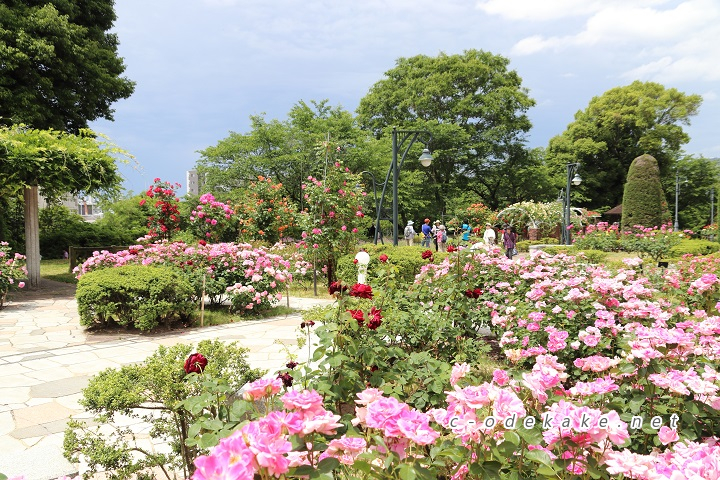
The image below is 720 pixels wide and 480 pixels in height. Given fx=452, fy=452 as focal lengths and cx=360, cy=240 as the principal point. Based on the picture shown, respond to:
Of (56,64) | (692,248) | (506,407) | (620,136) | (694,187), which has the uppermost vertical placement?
(620,136)

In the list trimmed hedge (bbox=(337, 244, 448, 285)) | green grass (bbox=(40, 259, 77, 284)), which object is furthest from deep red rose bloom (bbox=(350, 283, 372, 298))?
green grass (bbox=(40, 259, 77, 284))

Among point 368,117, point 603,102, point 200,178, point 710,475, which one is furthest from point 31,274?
point 603,102

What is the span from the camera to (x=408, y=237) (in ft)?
63.9

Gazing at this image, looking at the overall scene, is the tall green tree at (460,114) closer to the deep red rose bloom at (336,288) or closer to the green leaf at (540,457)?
the deep red rose bloom at (336,288)

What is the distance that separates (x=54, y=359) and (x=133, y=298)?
4.26 feet

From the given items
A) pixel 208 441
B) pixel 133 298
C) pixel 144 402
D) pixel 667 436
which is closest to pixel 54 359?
pixel 133 298

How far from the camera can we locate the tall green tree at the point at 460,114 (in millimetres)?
28172

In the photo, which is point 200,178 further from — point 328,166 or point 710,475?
point 710,475

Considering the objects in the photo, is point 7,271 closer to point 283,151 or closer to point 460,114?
point 283,151

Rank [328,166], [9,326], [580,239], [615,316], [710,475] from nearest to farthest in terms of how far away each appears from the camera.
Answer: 1. [710,475]
2. [615,316]
3. [9,326]
4. [328,166]
5. [580,239]

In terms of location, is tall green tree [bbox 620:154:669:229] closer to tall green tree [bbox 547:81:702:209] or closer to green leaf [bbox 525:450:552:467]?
tall green tree [bbox 547:81:702:209]

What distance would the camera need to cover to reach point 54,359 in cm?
493

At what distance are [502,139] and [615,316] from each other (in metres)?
27.3

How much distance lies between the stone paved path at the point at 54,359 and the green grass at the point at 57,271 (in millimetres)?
4006
